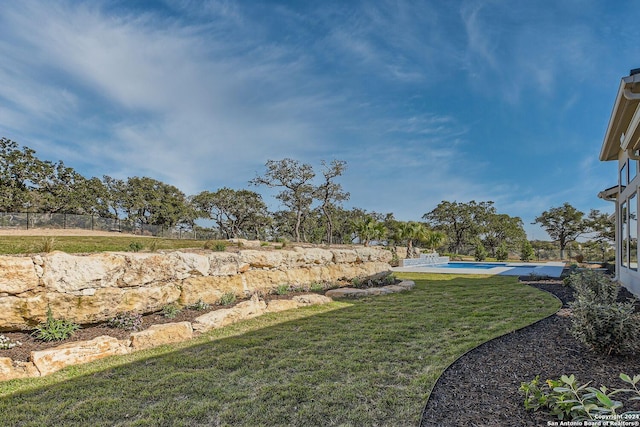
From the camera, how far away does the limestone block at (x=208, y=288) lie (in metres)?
5.62

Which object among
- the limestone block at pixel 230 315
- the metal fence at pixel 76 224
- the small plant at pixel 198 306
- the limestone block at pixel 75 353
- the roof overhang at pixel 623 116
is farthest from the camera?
the metal fence at pixel 76 224

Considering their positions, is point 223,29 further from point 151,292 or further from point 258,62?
point 151,292

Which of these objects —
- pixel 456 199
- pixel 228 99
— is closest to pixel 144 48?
pixel 228 99

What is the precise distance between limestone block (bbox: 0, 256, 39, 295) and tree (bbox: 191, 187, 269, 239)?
92.5 feet

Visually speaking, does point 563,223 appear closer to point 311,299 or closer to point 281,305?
point 311,299

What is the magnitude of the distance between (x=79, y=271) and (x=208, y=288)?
2.17m

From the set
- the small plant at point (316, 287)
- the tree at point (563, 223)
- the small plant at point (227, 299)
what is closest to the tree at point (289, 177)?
the small plant at point (316, 287)

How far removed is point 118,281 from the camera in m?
4.68

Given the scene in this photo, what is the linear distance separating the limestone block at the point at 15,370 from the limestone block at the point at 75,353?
0.05 meters

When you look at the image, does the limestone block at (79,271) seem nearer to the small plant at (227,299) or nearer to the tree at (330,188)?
the small plant at (227,299)

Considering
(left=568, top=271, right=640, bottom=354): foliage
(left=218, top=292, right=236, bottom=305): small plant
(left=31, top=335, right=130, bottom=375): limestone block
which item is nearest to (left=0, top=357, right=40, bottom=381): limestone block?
(left=31, top=335, right=130, bottom=375): limestone block

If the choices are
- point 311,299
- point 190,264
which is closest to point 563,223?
point 311,299

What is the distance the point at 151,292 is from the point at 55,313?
123 cm

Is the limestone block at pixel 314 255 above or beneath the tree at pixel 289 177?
beneath
